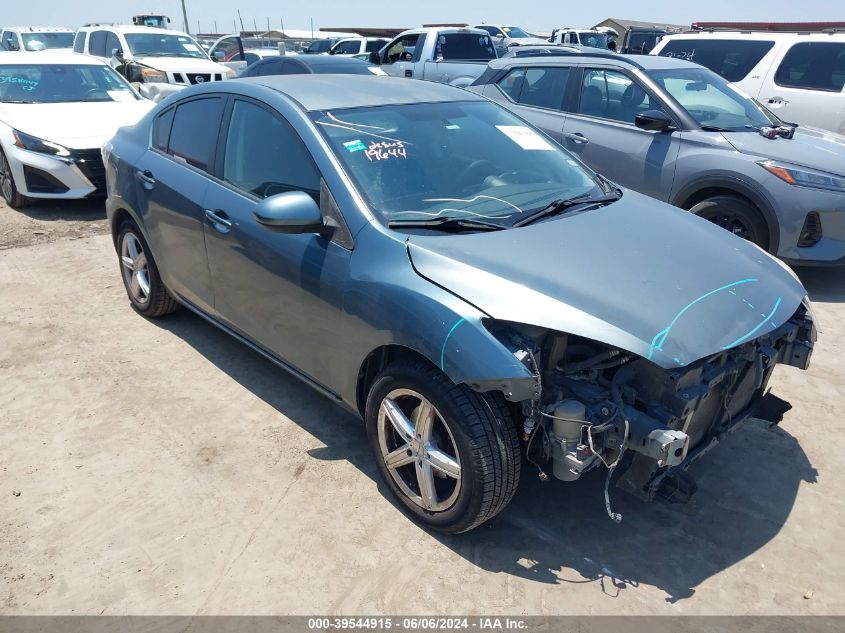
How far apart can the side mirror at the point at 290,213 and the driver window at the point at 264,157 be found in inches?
6.7

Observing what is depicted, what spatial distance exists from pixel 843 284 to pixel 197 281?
211 inches

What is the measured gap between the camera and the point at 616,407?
2.51 meters

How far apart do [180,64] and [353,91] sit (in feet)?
35.6

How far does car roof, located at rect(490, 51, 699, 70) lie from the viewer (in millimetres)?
6395

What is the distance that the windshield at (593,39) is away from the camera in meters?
21.0

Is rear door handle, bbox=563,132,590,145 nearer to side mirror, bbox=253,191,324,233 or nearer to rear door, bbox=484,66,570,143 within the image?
rear door, bbox=484,66,570,143

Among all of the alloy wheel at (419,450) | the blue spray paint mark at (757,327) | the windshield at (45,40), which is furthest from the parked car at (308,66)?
the windshield at (45,40)

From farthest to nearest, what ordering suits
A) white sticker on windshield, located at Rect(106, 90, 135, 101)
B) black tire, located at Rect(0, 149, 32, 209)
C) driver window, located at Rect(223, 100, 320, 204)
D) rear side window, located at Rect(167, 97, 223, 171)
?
white sticker on windshield, located at Rect(106, 90, 135, 101)
black tire, located at Rect(0, 149, 32, 209)
rear side window, located at Rect(167, 97, 223, 171)
driver window, located at Rect(223, 100, 320, 204)

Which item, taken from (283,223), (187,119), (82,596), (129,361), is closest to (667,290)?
(283,223)

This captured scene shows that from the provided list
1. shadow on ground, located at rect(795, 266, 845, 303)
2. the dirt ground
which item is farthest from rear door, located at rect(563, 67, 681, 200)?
the dirt ground

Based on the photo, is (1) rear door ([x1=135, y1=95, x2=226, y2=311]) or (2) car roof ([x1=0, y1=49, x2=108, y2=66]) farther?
(2) car roof ([x1=0, y1=49, x2=108, y2=66])

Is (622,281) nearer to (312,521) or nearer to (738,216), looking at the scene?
(312,521)

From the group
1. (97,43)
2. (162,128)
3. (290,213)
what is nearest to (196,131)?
(162,128)

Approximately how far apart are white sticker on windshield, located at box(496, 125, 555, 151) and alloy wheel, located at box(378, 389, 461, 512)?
5.66 feet
